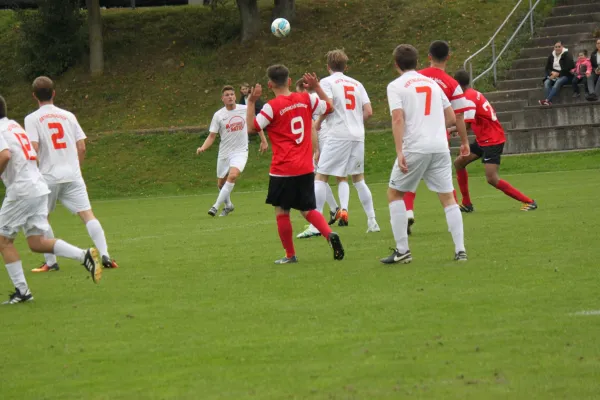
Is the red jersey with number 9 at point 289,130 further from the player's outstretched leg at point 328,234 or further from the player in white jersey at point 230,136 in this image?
the player in white jersey at point 230,136

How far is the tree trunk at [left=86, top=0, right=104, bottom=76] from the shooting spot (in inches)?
1518

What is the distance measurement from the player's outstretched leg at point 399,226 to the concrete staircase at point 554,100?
720 inches

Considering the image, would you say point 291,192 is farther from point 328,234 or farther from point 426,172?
point 426,172

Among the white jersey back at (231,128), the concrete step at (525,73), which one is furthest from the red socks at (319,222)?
the concrete step at (525,73)

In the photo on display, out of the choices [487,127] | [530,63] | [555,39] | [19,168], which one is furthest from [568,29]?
[19,168]

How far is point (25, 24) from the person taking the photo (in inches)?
1526

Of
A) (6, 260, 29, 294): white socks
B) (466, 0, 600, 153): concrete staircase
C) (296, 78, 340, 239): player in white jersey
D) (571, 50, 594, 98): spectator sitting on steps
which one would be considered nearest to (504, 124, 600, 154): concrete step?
(466, 0, 600, 153): concrete staircase

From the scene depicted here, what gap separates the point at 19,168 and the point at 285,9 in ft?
99.2

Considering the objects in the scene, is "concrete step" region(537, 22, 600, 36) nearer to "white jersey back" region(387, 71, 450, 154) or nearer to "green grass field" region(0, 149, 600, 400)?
"green grass field" region(0, 149, 600, 400)

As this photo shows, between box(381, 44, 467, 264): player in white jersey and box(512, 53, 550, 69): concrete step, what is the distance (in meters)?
23.1

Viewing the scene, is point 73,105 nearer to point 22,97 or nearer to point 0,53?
point 22,97

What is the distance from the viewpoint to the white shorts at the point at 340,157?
14383mm

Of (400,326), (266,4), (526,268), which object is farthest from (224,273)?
(266,4)

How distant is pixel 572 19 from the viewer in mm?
34531
